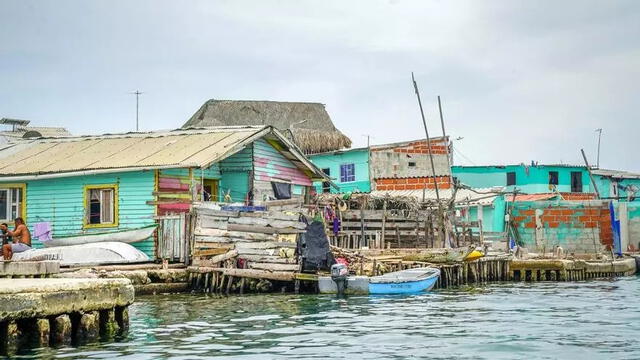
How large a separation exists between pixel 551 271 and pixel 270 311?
17.5 metres

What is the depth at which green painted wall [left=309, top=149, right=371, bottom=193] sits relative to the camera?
47.3m

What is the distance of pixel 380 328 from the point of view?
1714cm

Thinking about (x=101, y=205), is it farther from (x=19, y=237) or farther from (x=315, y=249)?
(x=315, y=249)

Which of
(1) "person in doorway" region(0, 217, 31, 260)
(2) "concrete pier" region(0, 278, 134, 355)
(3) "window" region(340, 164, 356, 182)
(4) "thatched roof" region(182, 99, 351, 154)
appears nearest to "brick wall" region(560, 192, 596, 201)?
(3) "window" region(340, 164, 356, 182)

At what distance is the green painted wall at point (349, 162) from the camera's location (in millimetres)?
47344

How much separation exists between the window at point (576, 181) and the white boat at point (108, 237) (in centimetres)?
3432

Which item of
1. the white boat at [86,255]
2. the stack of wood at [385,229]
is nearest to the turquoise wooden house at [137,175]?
the white boat at [86,255]

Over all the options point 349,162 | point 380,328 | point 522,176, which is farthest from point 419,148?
point 380,328

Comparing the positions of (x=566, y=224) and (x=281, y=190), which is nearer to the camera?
(x=281, y=190)

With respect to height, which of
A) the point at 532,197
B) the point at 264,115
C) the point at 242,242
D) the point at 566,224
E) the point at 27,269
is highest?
the point at 264,115

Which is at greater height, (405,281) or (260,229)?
(260,229)

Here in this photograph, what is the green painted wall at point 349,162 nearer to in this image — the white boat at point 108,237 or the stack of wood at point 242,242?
the white boat at point 108,237

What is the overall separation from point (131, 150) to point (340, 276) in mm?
9641

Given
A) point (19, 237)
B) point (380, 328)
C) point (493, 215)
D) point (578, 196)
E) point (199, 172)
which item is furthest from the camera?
point (578, 196)
